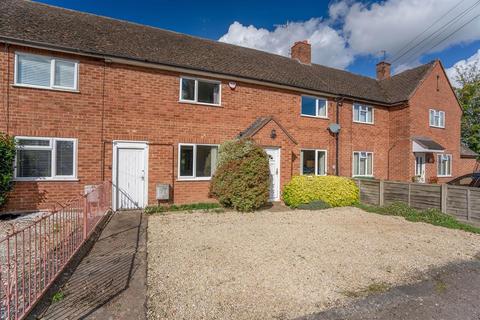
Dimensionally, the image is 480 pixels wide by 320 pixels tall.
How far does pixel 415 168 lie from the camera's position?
15.9m

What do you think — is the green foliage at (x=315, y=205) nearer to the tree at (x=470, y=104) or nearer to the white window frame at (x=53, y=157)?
the white window frame at (x=53, y=157)

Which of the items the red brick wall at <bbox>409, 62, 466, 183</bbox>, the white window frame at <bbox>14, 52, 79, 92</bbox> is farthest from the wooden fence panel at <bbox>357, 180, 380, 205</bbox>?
the white window frame at <bbox>14, 52, 79, 92</bbox>

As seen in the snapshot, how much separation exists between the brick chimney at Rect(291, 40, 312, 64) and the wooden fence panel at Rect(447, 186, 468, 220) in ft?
36.7

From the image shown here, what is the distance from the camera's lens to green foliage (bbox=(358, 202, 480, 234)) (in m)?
8.31

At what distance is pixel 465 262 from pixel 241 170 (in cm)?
620

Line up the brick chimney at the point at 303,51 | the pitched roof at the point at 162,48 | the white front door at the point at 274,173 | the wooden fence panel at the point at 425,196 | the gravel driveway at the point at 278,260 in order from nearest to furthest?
the gravel driveway at the point at 278,260, the pitched roof at the point at 162,48, the wooden fence panel at the point at 425,196, the white front door at the point at 274,173, the brick chimney at the point at 303,51

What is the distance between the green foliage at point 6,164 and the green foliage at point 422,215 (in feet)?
39.2

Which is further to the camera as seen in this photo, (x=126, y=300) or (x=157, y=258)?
(x=157, y=258)

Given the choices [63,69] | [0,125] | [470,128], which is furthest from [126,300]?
[470,128]

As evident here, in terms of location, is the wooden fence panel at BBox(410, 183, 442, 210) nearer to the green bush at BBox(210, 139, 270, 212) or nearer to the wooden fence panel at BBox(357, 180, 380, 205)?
the wooden fence panel at BBox(357, 180, 380, 205)

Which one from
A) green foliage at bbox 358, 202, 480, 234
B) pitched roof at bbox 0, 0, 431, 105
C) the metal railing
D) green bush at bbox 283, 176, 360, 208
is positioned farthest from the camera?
green bush at bbox 283, 176, 360, 208

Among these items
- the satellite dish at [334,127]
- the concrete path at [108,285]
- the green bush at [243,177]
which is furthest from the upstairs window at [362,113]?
the concrete path at [108,285]

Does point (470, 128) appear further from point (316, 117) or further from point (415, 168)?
point (316, 117)

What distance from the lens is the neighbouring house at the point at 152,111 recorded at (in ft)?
26.7
